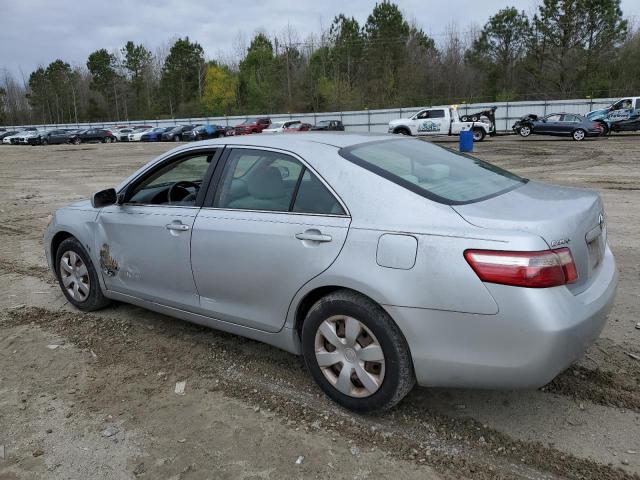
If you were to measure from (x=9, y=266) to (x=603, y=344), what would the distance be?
6.60 meters

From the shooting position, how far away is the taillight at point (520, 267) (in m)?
2.51

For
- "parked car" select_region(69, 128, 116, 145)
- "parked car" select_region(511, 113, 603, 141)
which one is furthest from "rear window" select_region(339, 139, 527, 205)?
"parked car" select_region(69, 128, 116, 145)

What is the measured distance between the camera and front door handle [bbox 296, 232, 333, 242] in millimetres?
3021

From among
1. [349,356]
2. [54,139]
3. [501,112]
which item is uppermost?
[501,112]

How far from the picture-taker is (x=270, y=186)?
3.54m

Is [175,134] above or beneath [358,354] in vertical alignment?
above

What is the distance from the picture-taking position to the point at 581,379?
341cm

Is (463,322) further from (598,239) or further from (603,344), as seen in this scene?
(603,344)

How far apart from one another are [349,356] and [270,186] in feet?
3.99

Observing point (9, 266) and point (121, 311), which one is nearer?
point (121, 311)

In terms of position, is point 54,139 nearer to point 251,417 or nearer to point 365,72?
point 365,72

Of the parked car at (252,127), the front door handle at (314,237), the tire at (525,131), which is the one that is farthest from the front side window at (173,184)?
the parked car at (252,127)

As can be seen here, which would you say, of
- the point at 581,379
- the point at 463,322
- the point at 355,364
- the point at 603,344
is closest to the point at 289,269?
the point at 355,364

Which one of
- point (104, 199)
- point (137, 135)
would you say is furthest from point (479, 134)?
point (137, 135)
